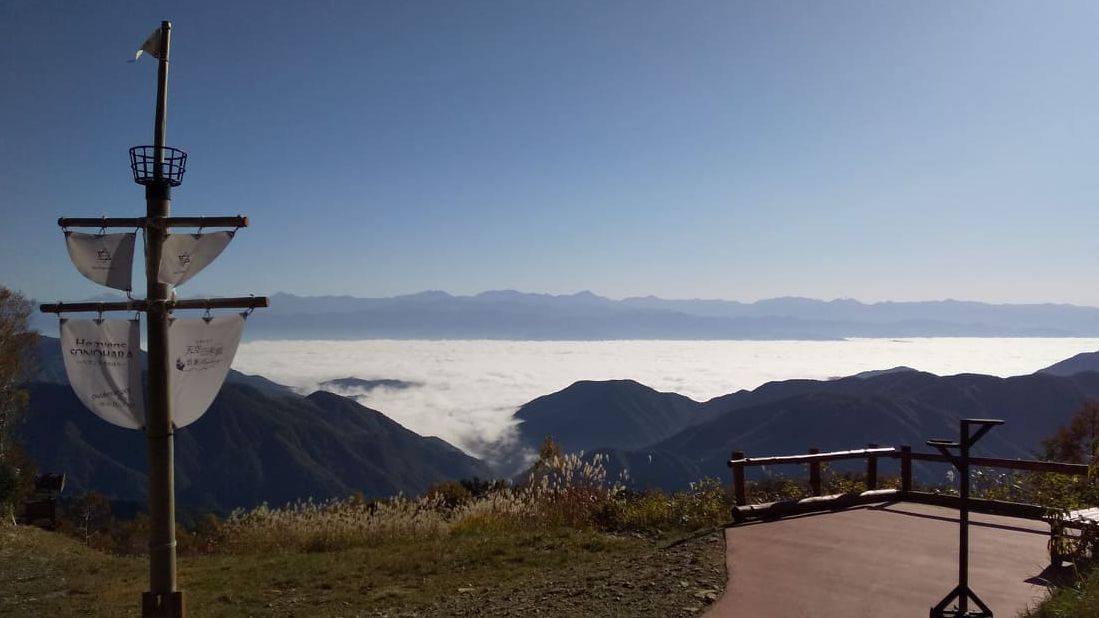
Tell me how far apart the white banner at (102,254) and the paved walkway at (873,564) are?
6.20 meters

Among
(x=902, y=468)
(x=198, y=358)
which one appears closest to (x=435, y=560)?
(x=198, y=358)

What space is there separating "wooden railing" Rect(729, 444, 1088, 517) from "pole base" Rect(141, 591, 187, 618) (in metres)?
7.50

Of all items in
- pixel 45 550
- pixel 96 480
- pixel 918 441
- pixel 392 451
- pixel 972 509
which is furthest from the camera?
pixel 392 451

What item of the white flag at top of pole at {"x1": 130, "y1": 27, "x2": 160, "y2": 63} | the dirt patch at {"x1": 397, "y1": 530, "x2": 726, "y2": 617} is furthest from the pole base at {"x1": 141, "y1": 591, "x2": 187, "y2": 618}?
the white flag at top of pole at {"x1": 130, "y1": 27, "x2": 160, "y2": 63}

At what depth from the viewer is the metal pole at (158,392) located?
632cm

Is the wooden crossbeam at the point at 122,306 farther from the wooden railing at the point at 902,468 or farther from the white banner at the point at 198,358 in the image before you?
the wooden railing at the point at 902,468

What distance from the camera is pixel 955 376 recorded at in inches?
5438

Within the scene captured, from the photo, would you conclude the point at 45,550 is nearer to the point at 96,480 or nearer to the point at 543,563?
the point at 543,563

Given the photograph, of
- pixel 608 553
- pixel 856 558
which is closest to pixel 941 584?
pixel 856 558

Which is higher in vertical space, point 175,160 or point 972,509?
point 175,160

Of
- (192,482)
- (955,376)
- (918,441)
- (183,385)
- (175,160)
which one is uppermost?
(175,160)

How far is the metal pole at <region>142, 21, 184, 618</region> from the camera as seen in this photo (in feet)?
20.7

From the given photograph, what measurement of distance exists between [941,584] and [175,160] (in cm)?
843

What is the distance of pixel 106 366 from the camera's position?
21.3 feet
